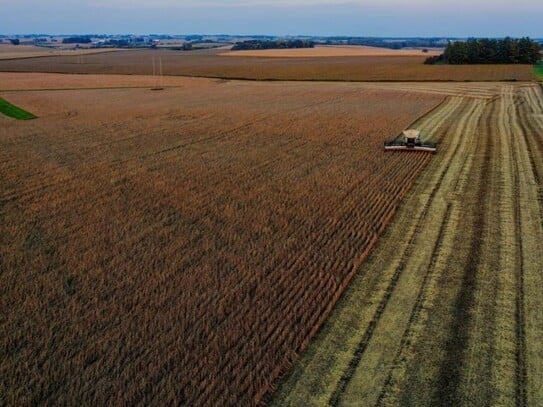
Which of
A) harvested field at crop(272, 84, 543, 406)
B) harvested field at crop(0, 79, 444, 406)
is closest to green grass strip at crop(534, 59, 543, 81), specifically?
harvested field at crop(0, 79, 444, 406)

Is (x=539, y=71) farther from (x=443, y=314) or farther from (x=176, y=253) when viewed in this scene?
(x=176, y=253)

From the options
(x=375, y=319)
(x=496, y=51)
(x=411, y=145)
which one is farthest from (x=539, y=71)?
(x=375, y=319)

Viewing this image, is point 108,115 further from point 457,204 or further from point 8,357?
point 8,357

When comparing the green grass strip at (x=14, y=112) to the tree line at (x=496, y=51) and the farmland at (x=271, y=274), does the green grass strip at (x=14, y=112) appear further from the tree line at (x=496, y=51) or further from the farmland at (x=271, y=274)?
the tree line at (x=496, y=51)

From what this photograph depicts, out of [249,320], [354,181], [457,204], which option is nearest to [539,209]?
[457,204]

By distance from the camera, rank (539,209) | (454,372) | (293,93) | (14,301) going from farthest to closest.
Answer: (293,93), (539,209), (14,301), (454,372)

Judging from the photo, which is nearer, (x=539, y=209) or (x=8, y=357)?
(x=8, y=357)

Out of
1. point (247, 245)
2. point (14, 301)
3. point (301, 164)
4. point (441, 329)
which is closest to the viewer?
point (441, 329)

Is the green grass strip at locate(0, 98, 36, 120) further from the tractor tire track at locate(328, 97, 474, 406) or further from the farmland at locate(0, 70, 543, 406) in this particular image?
the tractor tire track at locate(328, 97, 474, 406)
